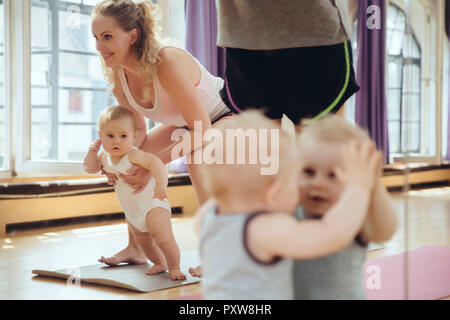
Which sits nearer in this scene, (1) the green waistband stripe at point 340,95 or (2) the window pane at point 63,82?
(1) the green waistband stripe at point 340,95

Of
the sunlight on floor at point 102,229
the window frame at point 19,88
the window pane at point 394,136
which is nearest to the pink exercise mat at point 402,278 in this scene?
the window pane at point 394,136

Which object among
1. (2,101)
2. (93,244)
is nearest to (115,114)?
(93,244)

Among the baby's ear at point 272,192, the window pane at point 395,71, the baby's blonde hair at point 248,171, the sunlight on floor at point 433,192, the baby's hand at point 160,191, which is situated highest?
the window pane at point 395,71

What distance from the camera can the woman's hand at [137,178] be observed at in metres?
1.66

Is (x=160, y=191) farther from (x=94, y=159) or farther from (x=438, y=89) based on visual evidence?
(x=438, y=89)

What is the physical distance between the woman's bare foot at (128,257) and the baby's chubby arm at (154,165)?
Answer: 0.27m

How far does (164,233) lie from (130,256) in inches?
7.9

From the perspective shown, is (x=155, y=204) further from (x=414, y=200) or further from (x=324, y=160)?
(x=324, y=160)

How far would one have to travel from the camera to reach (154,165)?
1631 mm

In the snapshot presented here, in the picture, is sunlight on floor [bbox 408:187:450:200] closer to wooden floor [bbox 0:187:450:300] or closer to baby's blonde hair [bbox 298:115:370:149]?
wooden floor [bbox 0:187:450:300]

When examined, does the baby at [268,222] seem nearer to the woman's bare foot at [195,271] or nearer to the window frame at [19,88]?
the woman's bare foot at [195,271]
